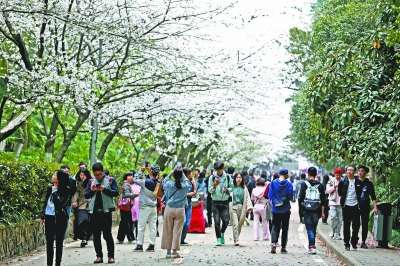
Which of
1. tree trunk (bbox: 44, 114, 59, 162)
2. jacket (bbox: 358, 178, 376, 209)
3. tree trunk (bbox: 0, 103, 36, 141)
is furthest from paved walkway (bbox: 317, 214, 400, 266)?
tree trunk (bbox: 44, 114, 59, 162)

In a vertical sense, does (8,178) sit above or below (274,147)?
below

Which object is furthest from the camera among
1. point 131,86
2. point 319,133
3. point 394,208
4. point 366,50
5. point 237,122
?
point 237,122

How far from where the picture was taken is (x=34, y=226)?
15.1 metres

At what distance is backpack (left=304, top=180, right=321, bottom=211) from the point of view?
14.7m

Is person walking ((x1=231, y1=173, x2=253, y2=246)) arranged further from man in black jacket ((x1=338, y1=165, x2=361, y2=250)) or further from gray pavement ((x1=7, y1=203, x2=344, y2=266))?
man in black jacket ((x1=338, y1=165, x2=361, y2=250))

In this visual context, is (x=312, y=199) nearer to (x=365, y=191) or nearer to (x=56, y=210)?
(x=365, y=191)

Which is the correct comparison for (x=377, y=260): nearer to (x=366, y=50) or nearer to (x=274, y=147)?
(x=366, y=50)

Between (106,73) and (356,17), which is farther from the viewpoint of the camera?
(356,17)

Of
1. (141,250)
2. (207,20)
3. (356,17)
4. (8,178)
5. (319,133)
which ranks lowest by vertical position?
(141,250)

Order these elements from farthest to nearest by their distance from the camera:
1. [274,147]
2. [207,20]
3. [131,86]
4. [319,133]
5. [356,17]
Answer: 1. [274,147]
2. [356,17]
3. [131,86]
4. [207,20]
5. [319,133]

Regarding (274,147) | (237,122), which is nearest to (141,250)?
(237,122)

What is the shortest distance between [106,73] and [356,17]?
9443 millimetres

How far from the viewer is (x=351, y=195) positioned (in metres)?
15.6

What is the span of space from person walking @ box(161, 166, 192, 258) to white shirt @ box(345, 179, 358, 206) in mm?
3891
